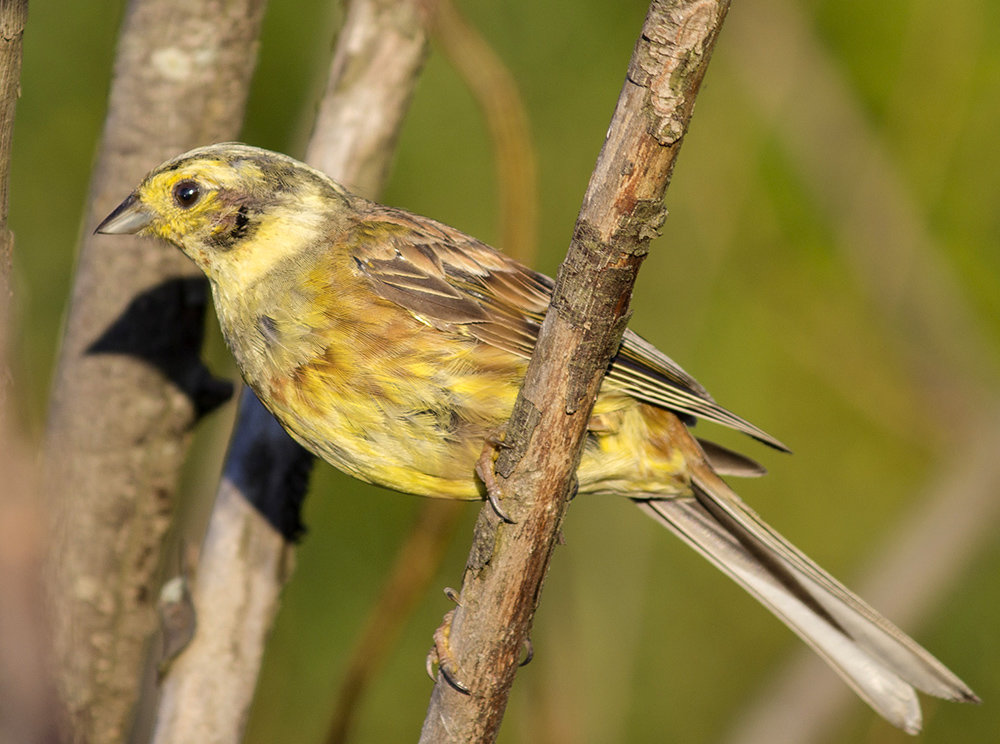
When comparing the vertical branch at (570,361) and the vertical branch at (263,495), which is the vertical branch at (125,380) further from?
the vertical branch at (570,361)

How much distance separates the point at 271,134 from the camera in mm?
5801

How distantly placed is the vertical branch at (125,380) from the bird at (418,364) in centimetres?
33

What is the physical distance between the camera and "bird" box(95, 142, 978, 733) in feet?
9.10

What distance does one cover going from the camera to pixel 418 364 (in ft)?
9.16

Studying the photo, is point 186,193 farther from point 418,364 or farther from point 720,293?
point 720,293

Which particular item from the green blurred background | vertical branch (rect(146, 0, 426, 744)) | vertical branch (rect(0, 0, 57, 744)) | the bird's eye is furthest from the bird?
vertical branch (rect(0, 0, 57, 744))

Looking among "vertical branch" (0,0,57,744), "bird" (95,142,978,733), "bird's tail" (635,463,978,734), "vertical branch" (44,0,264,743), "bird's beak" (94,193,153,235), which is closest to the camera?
"vertical branch" (0,0,57,744)

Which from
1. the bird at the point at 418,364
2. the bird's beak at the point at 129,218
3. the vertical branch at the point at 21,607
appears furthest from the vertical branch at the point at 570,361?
the bird's beak at the point at 129,218

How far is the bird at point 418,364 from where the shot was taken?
2.77m

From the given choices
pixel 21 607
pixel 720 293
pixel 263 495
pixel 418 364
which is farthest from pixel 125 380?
pixel 720 293

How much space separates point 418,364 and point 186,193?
2.87ft

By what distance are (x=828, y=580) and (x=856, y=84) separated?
3188mm

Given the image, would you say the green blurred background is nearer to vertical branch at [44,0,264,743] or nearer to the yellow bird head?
vertical branch at [44,0,264,743]

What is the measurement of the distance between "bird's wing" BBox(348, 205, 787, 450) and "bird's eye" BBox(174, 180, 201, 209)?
463mm
